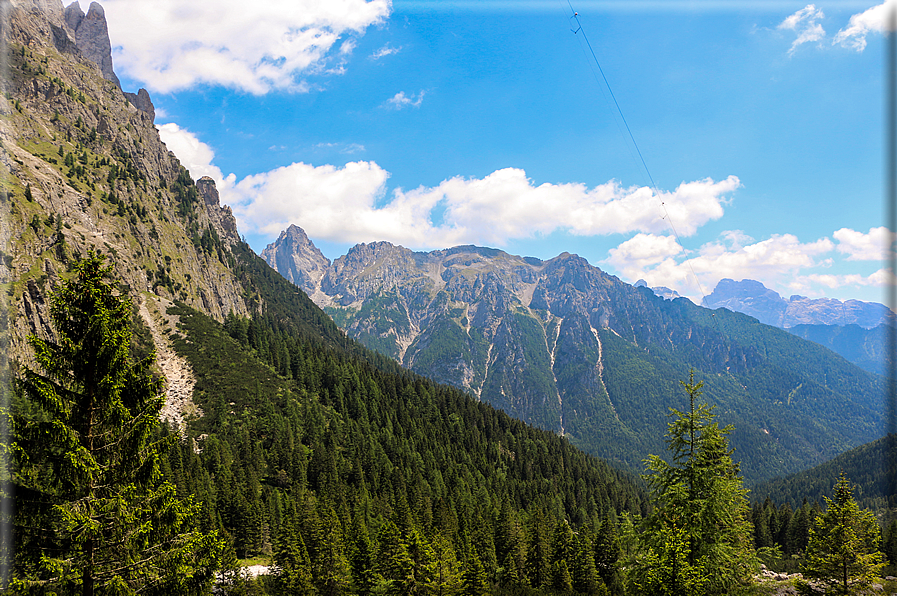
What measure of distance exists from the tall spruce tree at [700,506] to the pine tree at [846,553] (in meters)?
15.3

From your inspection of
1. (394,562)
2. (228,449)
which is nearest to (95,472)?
(394,562)

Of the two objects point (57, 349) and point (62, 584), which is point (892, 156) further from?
point (62, 584)

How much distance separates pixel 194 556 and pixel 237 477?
90723 mm

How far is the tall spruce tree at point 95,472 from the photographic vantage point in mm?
13672

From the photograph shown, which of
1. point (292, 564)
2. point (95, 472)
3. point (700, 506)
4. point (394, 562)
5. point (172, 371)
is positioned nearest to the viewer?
point (95, 472)

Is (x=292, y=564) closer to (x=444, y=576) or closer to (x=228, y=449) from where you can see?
(x=444, y=576)

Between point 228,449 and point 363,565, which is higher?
point 228,449

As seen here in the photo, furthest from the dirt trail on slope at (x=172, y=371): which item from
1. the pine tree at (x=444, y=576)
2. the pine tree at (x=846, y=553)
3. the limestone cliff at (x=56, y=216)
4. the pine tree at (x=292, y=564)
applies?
the pine tree at (x=846, y=553)

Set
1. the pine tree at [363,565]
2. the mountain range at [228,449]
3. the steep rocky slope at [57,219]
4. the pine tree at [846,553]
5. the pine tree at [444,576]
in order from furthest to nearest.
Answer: the steep rocky slope at [57,219], the pine tree at [363,565], the pine tree at [444,576], the pine tree at [846,553], the mountain range at [228,449]

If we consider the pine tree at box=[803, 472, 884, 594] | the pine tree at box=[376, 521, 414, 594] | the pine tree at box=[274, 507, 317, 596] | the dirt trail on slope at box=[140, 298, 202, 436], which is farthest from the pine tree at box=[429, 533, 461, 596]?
the dirt trail on slope at box=[140, 298, 202, 436]

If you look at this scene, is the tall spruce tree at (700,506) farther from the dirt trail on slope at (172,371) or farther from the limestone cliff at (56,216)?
the limestone cliff at (56,216)

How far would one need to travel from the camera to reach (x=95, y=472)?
1477cm

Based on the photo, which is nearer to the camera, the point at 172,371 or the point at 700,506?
the point at 700,506

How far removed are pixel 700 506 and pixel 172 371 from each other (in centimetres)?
13835
